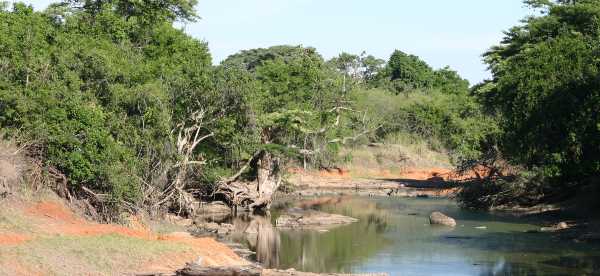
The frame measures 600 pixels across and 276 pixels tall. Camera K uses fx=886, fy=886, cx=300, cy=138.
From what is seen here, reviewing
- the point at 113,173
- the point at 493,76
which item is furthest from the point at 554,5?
the point at 113,173

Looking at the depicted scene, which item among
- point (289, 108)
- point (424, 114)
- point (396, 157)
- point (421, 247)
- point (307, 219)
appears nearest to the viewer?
point (421, 247)

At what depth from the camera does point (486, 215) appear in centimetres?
5178

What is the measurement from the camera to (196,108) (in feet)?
150

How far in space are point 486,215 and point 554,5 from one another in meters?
21.8

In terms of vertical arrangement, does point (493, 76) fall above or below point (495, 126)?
above

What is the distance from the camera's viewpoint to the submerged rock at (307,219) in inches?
1859

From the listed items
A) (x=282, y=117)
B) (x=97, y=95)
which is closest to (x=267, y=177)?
(x=282, y=117)

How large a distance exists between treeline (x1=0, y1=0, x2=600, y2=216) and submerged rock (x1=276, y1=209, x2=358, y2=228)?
447cm

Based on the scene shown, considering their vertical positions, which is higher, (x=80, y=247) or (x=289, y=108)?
(x=289, y=108)

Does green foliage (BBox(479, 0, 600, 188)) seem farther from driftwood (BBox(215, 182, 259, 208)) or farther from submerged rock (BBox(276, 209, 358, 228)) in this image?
driftwood (BBox(215, 182, 259, 208))

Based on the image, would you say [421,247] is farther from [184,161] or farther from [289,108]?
[289,108]

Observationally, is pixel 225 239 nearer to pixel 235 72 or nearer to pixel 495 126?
pixel 235 72

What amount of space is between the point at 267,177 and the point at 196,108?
909 cm

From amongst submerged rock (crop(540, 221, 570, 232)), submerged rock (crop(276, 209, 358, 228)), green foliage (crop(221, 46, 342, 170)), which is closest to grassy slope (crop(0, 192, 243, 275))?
submerged rock (crop(276, 209, 358, 228))
